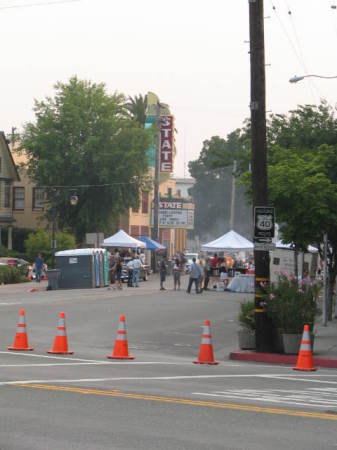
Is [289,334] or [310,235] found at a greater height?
[310,235]

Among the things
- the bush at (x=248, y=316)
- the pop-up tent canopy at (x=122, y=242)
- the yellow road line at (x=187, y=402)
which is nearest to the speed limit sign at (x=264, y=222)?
the bush at (x=248, y=316)

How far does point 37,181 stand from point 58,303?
1449 inches

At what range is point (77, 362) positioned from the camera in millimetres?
17484

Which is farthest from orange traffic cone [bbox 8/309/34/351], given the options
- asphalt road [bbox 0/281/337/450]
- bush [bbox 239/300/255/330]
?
bush [bbox 239/300/255/330]

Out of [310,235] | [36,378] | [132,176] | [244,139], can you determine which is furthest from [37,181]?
[36,378]

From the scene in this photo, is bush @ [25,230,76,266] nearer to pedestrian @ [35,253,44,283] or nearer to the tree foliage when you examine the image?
pedestrian @ [35,253,44,283]

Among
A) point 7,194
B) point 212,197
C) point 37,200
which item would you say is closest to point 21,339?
point 7,194

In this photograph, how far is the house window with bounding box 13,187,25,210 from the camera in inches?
3078

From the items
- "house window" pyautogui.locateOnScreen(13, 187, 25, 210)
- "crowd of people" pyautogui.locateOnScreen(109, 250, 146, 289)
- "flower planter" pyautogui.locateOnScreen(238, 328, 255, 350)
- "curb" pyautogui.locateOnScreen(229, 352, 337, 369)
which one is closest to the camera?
"curb" pyautogui.locateOnScreen(229, 352, 337, 369)

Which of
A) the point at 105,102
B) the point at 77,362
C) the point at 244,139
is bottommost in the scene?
the point at 77,362

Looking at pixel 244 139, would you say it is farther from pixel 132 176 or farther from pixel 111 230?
pixel 111 230

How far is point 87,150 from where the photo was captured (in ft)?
222

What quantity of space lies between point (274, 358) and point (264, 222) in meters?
2.86

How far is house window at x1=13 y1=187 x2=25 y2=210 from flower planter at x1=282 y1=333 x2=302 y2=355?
5911cm
